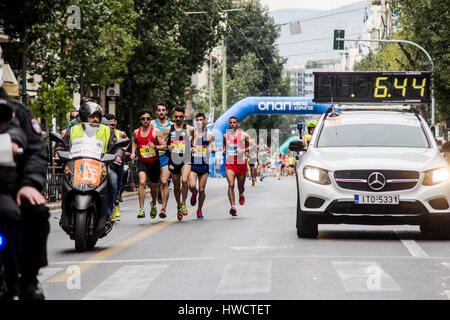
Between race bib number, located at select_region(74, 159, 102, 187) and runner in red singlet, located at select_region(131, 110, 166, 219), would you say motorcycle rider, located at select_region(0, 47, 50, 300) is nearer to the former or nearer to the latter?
race bib number, located at select_region(74, 159, 102, 187)

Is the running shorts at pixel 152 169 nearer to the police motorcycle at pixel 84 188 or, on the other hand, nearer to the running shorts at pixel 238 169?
the running shorts at pixel 238 169

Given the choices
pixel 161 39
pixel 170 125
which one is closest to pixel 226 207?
pixel 170 125

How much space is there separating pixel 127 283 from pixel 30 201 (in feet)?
10.6

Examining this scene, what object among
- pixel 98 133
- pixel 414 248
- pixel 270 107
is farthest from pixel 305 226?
pixel 270 107

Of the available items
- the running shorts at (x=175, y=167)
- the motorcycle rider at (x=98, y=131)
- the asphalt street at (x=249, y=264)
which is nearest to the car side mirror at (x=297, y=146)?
the asphalt street at (x=249, y=264)

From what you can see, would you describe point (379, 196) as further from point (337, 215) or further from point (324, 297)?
point (324, 297)

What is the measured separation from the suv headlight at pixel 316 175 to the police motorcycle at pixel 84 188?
8.93 ft

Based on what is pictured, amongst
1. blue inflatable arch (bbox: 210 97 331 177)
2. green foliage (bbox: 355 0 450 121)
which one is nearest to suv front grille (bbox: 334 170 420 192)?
green foliage (bbox: 355 0 450 121)

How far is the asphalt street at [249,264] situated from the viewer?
8.27 m

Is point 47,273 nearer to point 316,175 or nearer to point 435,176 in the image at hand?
point 316,175

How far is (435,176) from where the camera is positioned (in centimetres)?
1281

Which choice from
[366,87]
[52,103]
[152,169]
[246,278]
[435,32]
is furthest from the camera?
[435,32]

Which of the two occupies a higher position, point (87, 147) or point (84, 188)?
point (87, 147)

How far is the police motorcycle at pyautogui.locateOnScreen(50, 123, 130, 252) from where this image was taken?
37.8 feet
